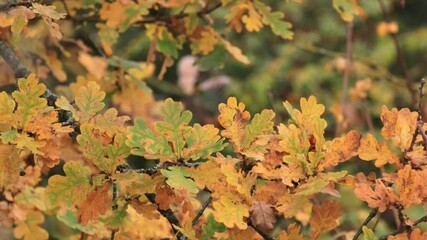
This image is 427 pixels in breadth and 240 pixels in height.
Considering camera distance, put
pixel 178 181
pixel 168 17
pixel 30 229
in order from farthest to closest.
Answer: pixel 168 17, pixel 30 229, pixel 178 181

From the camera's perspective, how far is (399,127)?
0.98 m

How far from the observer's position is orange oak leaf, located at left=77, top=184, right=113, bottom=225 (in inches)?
39.2

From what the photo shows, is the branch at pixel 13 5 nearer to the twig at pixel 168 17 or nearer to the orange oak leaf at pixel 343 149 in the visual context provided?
the orange oak leaf at pixel 343 149

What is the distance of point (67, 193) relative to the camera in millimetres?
978

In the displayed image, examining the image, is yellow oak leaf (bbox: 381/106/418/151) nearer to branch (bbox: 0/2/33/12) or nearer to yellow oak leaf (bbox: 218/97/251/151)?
yellow oak leaf (bbox: 218/97/251/151)

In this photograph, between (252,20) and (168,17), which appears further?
(168,17)

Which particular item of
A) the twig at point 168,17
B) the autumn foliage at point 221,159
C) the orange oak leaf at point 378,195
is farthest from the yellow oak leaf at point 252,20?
the orange oak leaf at point 378,195

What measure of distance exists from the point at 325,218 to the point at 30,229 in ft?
2.10

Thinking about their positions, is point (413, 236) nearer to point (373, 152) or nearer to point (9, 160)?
point (373, 152)

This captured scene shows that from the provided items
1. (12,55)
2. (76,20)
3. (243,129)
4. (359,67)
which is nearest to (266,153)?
(243,129)

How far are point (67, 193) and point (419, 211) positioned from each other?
311 cm

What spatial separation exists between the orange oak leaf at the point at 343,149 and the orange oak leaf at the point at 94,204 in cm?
28

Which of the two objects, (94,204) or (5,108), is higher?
(5,108)

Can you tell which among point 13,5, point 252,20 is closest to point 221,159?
point 13,5
